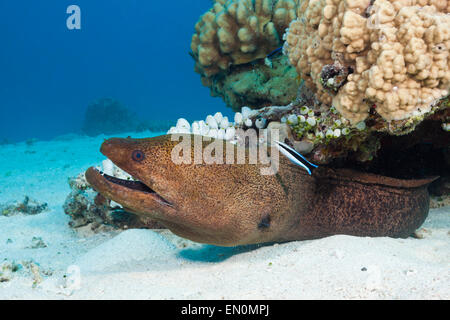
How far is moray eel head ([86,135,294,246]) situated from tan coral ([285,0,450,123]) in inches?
43.5

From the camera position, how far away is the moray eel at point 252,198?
7.60ft

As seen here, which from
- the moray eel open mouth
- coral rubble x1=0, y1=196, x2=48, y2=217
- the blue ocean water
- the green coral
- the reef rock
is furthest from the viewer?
the blue ocean water

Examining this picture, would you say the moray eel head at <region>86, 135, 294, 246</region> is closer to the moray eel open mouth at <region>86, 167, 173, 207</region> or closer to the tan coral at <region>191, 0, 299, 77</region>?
the moray eel open mouth at <region>86, 167, 173, 207</region>

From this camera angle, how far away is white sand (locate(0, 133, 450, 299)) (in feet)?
6.55

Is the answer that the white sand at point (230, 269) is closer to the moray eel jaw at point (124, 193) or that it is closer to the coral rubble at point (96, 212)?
the coral rubble at point (96, 212)

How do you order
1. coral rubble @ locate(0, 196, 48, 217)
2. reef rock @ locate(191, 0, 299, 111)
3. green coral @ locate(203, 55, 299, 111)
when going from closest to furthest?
coral rubble @ locate(0, 196, 48, 217)
green coral @ locate(203, 55, 299, 111)
reef rock @ locate(191, 0, 299, 111)

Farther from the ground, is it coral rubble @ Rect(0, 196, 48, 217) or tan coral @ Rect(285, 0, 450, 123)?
tan coral @ Rect(285, 0, 450, 123)

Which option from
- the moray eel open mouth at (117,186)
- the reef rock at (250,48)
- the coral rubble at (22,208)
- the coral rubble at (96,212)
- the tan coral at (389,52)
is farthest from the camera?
the reef rock at (250,48)

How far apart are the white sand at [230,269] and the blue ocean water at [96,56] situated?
77123 millimetres

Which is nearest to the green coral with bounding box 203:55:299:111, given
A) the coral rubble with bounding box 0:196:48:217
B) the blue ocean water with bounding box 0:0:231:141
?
the coral rubble with bounding box 0:196:48:217

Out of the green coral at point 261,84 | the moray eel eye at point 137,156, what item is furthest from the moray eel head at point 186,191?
the green coral at point 261,84

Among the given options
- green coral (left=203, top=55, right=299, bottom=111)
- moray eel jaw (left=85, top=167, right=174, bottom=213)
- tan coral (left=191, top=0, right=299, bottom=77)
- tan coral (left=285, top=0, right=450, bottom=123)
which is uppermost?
tan coral (left=191, top=0, right=299, bottom=77)

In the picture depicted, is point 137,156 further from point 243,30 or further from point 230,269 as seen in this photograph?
point 243,30
